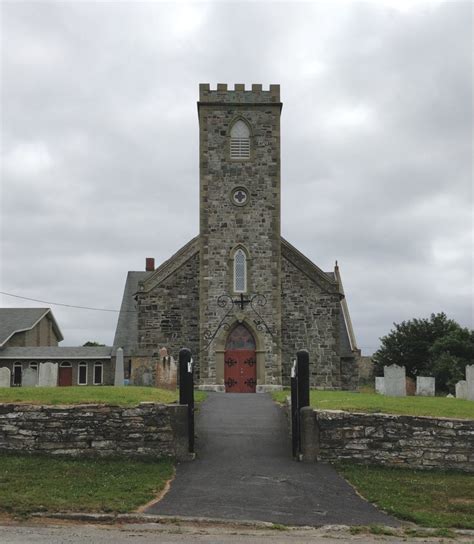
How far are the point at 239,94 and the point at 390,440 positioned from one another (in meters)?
23.5

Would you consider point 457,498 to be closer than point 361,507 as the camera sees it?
No

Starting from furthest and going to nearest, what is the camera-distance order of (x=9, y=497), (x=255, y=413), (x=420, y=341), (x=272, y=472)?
(x=420, y=341), (x=255, y=413), (x=272, y=472), (x=9, y=497)

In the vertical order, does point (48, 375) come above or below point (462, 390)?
above

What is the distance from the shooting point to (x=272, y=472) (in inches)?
552

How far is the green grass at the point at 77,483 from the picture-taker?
11023mm

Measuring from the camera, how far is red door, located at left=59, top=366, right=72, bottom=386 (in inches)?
1738

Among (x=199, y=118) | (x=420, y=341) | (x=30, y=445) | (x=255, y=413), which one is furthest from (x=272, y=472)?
(x=420, y=341)

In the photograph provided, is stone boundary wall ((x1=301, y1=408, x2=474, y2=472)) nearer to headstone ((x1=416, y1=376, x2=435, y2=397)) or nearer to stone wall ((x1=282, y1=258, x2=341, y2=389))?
headstone ((x1=416, y1=376, x2=435, y2=397))

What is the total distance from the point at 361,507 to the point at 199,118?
85.0ft

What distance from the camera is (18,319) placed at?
52000 millimetres

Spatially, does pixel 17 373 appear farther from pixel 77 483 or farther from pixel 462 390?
pixel 77 483

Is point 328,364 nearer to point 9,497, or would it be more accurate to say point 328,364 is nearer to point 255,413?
point 255,413

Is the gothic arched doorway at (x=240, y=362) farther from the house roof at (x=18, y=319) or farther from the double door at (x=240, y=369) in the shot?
the house roof at (x=18, y=319)

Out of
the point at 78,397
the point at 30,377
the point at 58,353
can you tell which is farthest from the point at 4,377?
the point at 58,353
